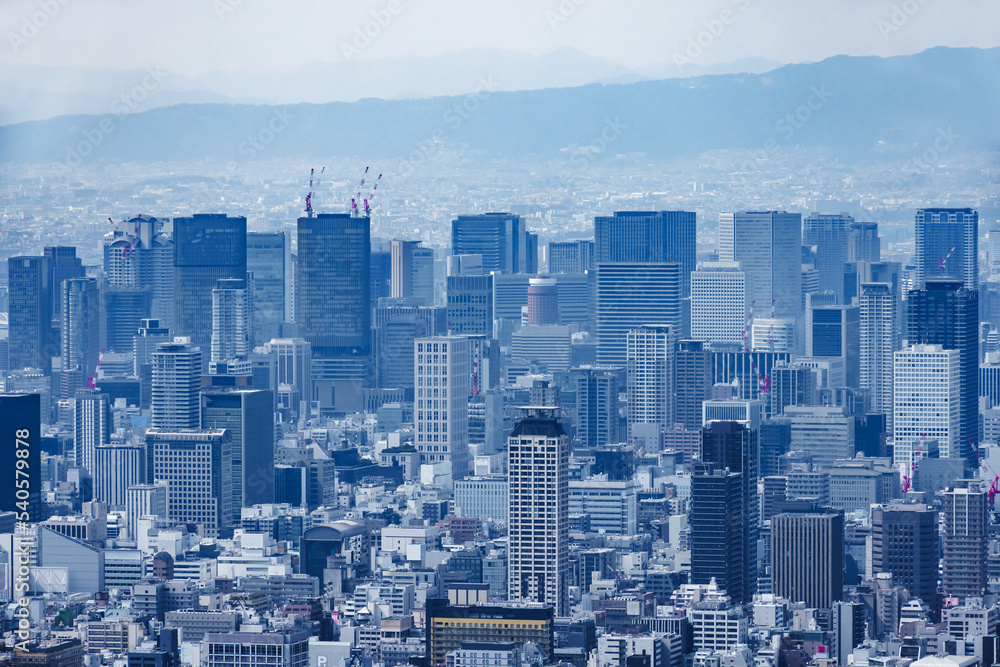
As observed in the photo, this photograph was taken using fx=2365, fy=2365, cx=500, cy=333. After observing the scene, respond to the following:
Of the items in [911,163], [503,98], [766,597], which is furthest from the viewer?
[503,98]

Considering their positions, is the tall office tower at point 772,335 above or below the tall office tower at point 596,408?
above

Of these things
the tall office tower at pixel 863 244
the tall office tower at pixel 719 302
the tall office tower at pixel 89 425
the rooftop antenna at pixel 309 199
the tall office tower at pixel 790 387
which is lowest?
the tall office tower at pixel 89 425

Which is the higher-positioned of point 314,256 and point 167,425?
point 314,256

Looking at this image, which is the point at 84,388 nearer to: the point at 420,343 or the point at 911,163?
the point at 420,343

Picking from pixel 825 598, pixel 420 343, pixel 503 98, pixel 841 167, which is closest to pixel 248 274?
pixel 420 343

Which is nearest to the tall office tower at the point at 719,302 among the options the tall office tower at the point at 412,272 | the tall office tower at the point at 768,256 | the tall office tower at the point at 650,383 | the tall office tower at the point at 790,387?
the tall office tower at the point at 768,256

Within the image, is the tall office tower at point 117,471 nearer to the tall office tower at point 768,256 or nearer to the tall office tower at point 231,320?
the tall office tower at point 231,320

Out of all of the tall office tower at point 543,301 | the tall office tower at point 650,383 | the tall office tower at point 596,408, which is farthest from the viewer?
the tall office tower at point 543,301
